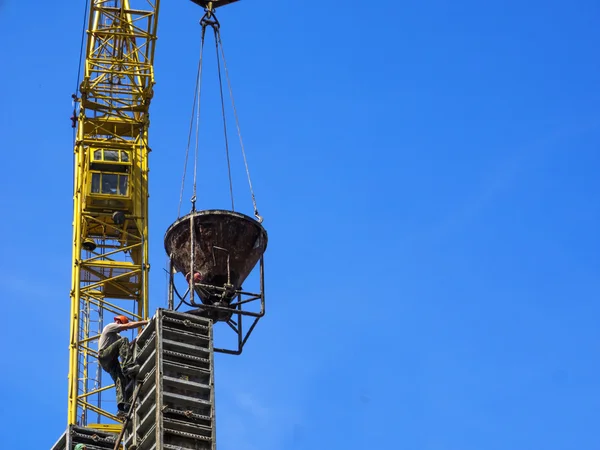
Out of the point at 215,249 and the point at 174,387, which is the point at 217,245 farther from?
the point at 174,387

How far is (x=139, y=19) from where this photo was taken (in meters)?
49.0

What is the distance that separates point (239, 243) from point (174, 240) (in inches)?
53.4

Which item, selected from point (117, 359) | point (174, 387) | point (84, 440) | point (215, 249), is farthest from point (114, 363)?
point (215, 249)

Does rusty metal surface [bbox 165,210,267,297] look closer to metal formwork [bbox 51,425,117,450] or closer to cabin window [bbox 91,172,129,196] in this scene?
metal formwork [bbox 51,425,117,450]

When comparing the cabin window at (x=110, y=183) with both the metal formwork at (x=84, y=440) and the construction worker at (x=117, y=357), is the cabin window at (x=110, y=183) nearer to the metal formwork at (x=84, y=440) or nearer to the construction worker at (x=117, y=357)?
the construction worker at (x=117, y=357)

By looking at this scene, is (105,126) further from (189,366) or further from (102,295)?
(189,366)

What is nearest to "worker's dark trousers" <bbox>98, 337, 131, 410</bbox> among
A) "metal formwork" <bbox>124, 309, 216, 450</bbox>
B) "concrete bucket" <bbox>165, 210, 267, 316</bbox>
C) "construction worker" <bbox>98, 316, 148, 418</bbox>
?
"construction worker" <bbox>98, 316, 148, 418</bbox>

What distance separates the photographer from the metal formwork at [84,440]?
30188 mm

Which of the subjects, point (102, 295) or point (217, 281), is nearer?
point (217, 281)

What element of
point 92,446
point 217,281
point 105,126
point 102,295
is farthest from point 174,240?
point 105,126

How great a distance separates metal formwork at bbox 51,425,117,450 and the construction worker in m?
0.69

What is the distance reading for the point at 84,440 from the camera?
30.3m

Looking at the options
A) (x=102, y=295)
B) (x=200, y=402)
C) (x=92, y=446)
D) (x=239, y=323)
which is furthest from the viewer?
(x=102, y=295)

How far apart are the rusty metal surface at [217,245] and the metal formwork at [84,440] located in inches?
153
